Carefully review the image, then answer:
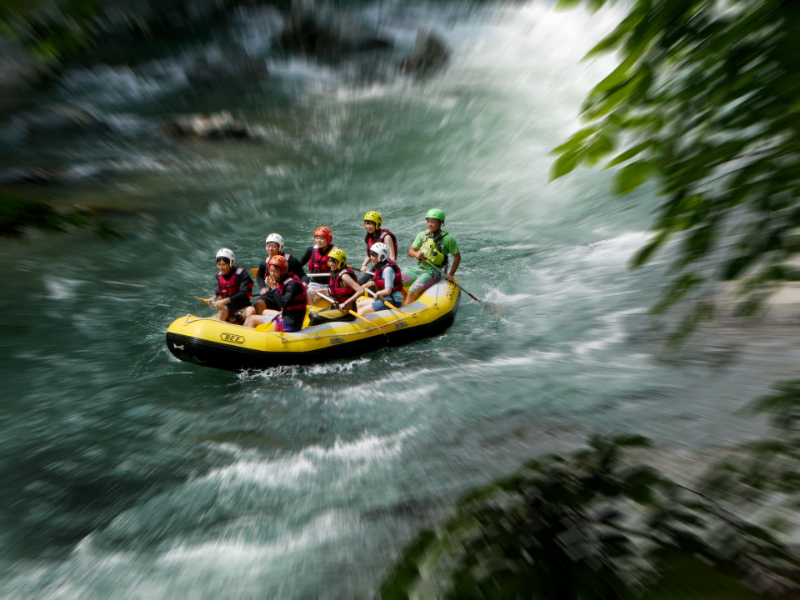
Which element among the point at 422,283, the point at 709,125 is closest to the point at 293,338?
the point at 422,283

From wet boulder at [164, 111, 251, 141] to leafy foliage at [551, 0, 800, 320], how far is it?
17.9 meters

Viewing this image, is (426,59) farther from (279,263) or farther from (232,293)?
(279,263)

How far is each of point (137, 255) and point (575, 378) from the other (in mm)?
8952

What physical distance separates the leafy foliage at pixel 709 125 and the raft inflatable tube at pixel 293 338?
574 centimetres

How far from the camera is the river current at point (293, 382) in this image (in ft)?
14.4

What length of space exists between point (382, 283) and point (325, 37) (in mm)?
20592

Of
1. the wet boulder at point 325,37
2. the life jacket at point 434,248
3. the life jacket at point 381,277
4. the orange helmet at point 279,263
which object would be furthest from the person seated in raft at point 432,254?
the wet boulder at point 325,37

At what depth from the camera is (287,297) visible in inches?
282

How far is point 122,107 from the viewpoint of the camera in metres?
20.3

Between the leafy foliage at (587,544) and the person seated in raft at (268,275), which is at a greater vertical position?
the person seated in raft at (268,275)

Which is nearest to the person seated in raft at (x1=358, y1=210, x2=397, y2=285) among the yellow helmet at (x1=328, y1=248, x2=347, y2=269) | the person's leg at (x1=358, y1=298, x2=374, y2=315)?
the person's leg at (x1=358, y1=298, x2=374, y2=315)

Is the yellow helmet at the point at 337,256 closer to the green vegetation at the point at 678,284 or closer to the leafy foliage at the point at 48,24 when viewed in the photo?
the leafy foliage at the point at 48,24

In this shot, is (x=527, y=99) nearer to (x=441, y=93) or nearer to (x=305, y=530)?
(x=441, y=93)

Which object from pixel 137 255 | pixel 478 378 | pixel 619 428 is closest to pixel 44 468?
pixel 478 378
